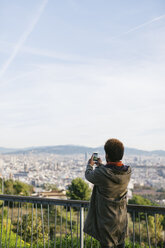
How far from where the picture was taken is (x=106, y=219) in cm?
230

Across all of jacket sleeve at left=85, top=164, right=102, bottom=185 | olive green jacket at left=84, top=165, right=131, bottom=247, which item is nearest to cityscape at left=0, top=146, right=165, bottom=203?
olive green jacket at left=84, top=165, right=131, bottom=247

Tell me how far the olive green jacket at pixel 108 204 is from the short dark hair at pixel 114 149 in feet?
0.35

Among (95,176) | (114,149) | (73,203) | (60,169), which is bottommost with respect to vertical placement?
(60,169)

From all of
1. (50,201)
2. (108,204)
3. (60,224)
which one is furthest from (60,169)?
(108,204)

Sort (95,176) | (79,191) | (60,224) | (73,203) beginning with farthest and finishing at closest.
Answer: (79,191)
(73,203)
(60,224)
(95,176)

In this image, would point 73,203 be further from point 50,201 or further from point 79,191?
point 79,191

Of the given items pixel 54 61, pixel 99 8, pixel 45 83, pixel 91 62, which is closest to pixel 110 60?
pixel 91 62

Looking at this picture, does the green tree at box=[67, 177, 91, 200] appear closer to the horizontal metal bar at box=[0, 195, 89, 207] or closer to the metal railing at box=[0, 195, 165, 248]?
the metal railing at box=[0, 195, 165, 248]

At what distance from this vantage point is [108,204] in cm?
229

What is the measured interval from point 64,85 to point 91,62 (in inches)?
700

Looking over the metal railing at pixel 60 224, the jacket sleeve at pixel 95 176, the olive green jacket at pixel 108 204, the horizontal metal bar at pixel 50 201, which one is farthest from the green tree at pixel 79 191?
the jacket sleeve at pixel 95 176

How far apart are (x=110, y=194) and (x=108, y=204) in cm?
9

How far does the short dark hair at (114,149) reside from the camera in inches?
90.4

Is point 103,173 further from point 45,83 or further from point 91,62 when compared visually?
point 45,83
